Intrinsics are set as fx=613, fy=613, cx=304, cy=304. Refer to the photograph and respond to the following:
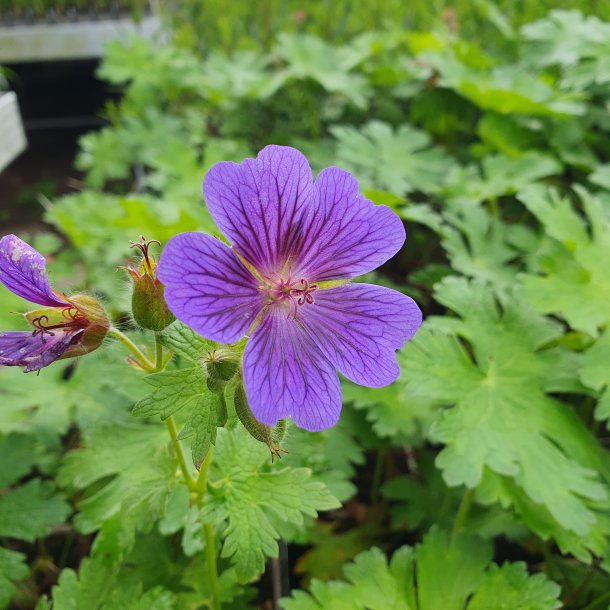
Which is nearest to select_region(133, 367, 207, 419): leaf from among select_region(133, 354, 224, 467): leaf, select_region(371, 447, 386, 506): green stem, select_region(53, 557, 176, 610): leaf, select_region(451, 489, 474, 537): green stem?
select_region(133, 354, 224, 467): leaf

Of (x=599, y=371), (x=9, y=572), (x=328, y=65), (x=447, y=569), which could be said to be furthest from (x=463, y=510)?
(x=328, y=65)

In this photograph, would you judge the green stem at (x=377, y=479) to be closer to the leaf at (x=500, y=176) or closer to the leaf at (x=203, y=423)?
the leaf at (x=500, y=176)

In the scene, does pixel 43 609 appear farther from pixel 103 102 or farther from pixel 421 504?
pixel 103 102

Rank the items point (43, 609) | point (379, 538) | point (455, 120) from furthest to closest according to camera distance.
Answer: point (455, 120) < point (379, 538) < point (43, 609)

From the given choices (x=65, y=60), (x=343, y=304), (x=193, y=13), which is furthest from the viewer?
(x=65, y=60)

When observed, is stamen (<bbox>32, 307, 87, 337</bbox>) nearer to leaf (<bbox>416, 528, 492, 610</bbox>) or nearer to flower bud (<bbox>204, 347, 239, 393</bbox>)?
flower bud (<bbox>204, 347, 239, 393</bbox>)

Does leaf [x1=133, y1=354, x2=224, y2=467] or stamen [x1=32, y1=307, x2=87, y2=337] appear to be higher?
stamen [x1=32, y1=307, x2=87, y2=337]

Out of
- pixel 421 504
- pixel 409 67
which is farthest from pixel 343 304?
pixel 409 67
